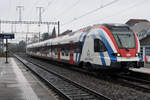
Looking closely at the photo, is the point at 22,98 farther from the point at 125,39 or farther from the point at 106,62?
the point at 125,39

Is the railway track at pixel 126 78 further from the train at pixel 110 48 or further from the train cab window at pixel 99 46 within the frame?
the train cab window at pixel 99 46

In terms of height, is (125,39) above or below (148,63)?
above

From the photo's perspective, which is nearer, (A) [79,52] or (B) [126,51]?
(B) [126,51]

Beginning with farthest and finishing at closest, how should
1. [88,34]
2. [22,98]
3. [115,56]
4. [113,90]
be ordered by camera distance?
[88,34] → [115,56] → [113,90] → [22,98]

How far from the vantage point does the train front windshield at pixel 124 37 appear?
13113 mm

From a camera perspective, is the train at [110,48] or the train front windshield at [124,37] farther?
the train front windshield at [124,37]

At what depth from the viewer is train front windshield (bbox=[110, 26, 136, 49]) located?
13113 mm

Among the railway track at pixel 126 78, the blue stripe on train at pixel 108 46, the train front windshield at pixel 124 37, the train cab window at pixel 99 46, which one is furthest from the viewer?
the train cab window at pixel 99 46

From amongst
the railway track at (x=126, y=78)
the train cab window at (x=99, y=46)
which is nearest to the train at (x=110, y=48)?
the train cab window at (x=99, y=46)

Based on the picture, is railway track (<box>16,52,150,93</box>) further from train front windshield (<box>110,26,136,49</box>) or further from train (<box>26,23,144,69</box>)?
train front windshield (<box>110,26,136,49</box>)

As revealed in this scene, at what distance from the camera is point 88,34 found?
15.5 meters

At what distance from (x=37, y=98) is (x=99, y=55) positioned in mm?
6167

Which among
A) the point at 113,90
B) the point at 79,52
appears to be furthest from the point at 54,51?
the point at 113,90

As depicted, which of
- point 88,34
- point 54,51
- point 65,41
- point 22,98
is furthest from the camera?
point 54,51
